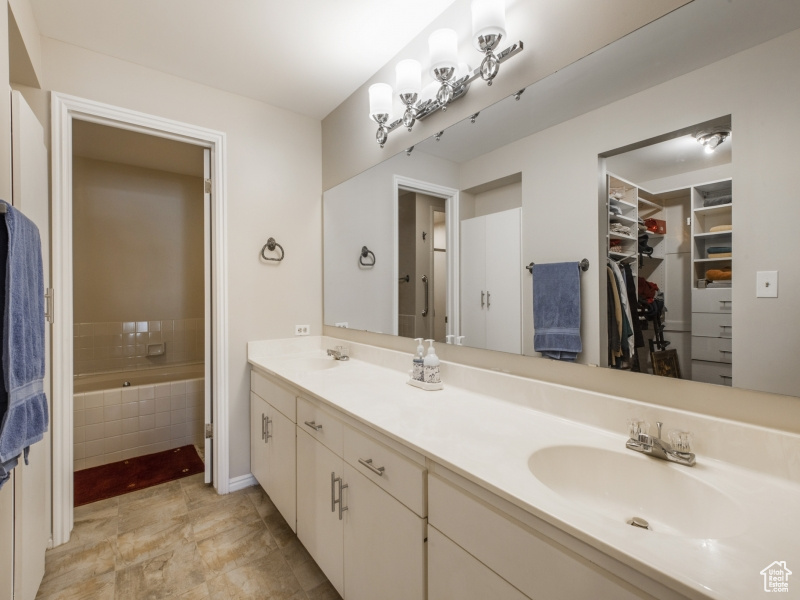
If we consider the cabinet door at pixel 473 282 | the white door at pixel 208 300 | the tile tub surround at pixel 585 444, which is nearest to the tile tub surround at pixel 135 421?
the white door at pixel 208 300

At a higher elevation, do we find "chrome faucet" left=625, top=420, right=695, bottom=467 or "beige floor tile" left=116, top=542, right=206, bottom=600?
"chrome faucet" left=625, top=420, right=695, bottom=467

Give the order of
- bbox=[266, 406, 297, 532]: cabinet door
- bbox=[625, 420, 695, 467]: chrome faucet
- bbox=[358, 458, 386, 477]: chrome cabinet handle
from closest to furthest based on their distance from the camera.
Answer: bbox=[625, 420, 695, 467]: chrome faucet
bbox=[358, 458, 386, 477]: chrome cabinet handle
bbox=[266, 406, 297, 532]: cabinet door

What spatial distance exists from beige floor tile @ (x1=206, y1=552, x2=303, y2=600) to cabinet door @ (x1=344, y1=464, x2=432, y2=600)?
407 mm

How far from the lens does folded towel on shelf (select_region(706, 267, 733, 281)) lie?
89 centimetres

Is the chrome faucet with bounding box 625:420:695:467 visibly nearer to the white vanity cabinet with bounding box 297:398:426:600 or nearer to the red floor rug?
the white vanity cabinet with bounding box 297:398:426:600

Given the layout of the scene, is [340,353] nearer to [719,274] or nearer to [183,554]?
[183,554]

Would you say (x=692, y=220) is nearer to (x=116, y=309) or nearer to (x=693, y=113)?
(x=693, y=113)

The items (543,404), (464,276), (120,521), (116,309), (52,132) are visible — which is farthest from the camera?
(116,309)

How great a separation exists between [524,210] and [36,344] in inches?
65.3

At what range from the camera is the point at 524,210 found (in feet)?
4.40

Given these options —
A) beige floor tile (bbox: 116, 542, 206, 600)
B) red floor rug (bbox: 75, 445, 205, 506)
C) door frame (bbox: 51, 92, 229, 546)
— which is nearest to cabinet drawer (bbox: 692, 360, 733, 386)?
beige floor tile (bbox: 116, 542, 206, 600)

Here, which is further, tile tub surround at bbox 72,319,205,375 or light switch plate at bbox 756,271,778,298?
tile tub surround at bbox 72,319,205,375

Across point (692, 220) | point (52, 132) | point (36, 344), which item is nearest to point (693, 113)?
point (692, 220)

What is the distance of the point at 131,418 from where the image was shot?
8.92ft
